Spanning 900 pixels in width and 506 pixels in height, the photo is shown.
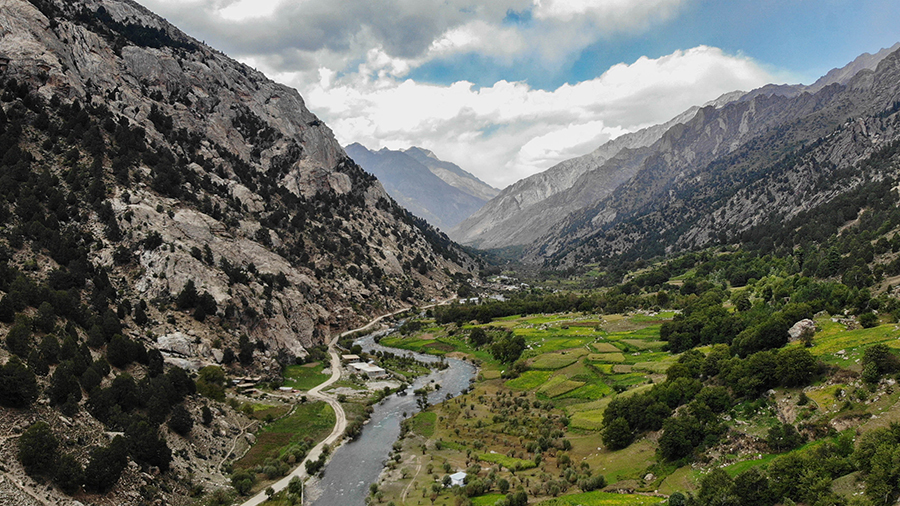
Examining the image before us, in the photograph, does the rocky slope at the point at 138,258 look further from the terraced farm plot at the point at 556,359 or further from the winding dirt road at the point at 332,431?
the terraced farm plot at the point at 556,359

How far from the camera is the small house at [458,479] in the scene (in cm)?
5018

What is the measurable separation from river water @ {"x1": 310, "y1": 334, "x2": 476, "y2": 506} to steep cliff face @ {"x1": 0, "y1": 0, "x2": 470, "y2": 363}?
31049mm

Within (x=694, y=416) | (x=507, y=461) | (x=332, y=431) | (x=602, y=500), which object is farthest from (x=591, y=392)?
(x=332, y=431)

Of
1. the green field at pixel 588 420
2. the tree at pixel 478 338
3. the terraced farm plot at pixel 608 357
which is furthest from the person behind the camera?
the tree at pixel 478 338

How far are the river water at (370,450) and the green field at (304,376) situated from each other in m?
15.6

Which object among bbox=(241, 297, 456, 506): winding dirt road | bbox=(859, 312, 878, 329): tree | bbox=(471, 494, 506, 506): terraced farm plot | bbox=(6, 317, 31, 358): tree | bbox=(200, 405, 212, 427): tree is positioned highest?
bbox=(6, 317, 31, 358): tree

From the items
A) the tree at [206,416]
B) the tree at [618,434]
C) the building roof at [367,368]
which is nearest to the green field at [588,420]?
the tree at [618,434]

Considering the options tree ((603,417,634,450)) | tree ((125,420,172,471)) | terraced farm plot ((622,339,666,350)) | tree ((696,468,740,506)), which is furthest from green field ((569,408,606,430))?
tree ((125,420,172,471))

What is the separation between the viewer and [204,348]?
257 ft

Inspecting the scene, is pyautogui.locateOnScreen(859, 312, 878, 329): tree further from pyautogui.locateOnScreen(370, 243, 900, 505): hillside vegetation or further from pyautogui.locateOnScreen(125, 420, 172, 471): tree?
pyautogui.locateOnScreen(125, 420, 172, 471): tree

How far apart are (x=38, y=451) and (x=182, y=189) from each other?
309 feet

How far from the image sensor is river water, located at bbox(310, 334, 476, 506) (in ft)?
167

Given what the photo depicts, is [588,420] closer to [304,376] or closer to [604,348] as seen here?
[604,348]

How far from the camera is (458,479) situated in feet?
168
